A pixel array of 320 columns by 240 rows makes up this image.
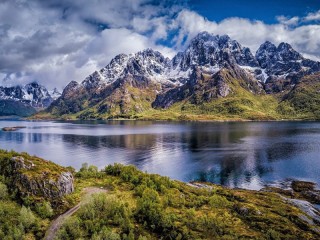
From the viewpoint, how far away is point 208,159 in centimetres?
14038

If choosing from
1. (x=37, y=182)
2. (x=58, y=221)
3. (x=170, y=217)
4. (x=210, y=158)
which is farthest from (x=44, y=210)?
(x=210, y=158)

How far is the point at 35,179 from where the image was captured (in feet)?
172

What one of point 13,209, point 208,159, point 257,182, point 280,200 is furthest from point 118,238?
point 208,159

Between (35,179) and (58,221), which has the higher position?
(35,179)

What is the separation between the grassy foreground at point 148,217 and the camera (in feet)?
143

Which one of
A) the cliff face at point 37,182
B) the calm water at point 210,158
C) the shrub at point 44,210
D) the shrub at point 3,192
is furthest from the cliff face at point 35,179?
the calm water at point 210,158

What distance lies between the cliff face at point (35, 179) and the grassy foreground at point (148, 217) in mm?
1050

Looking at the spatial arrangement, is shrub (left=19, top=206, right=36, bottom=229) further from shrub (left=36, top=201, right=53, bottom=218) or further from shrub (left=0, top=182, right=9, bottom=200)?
shrub (left=0, top=182, right=9, bottom=200)

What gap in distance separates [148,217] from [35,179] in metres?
21.7

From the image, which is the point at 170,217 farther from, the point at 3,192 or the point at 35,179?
the point at 3,192

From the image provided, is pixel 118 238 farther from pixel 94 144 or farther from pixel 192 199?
pixel 94 144

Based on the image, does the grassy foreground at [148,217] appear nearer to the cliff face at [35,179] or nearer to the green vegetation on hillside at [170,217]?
the green vegetation on hillside at [170,217]

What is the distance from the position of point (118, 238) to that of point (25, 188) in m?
21.8

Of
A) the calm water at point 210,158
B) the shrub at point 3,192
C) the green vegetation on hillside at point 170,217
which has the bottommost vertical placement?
the calm water at point 210,158
